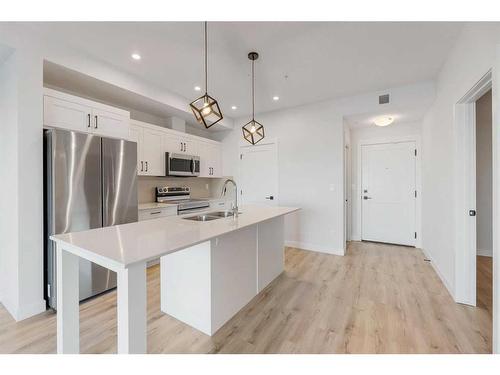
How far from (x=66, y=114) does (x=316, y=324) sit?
3138 mm

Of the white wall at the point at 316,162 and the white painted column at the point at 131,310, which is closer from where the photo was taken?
the white painted column at the point at 131,310

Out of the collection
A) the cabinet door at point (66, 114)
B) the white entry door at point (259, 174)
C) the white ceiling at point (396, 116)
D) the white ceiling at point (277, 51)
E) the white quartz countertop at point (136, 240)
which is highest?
the white ceiling at point (277, 51)

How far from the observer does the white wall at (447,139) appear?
176 centimetres

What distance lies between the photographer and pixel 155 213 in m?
3.35

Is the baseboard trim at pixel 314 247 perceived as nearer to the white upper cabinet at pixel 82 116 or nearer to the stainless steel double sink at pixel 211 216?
the stainless steel double sink at pixel 211 216

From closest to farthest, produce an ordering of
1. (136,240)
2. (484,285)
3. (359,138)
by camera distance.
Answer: (136,240) → (484,285) → (359,138)

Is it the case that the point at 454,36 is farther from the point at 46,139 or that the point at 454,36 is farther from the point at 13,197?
the point at 13,197

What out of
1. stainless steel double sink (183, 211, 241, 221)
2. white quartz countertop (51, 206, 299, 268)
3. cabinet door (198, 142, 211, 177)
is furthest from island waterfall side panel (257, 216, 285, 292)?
cabinet door (198, 142, 211, 177)

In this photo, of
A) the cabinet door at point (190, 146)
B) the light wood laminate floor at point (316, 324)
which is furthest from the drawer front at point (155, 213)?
the cabinet door at point (190, 146)

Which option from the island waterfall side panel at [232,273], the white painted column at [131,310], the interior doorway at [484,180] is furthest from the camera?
the interior doorway at [484,180]

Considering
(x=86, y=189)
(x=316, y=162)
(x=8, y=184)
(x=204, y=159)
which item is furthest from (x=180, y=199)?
(x=316, y=162)

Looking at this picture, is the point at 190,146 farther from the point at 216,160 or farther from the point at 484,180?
the point at 484,180

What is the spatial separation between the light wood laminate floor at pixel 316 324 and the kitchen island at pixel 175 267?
183 mm
